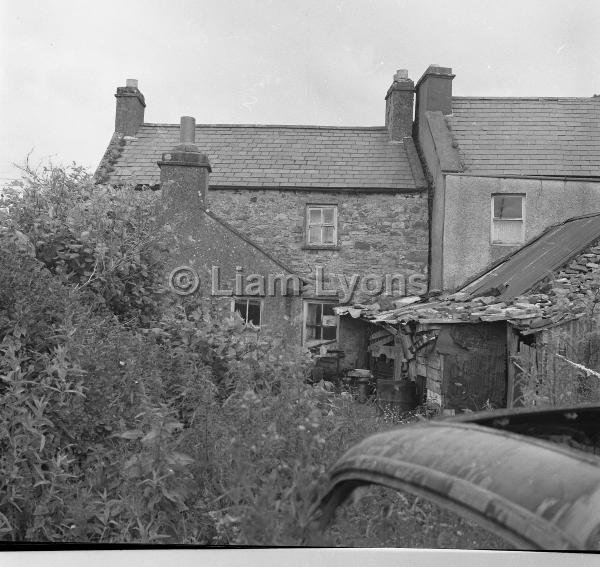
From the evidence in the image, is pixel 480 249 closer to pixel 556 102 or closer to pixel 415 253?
pixel 415 253

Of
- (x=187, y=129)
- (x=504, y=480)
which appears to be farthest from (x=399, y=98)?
(x=504, y=480)

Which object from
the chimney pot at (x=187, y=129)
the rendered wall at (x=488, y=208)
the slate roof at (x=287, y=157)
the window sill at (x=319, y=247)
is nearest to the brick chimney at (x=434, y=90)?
the slate roof at (x=287, y=157)

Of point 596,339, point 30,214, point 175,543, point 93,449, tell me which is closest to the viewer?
point 175,543

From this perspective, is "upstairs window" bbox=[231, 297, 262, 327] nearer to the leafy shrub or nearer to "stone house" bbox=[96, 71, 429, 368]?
"stone house" bbox=[96, 71, 429, 368]

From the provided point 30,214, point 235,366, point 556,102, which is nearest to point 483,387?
A: point 235,366

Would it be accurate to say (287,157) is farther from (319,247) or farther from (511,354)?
(511,354)

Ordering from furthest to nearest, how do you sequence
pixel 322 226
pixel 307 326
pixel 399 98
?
1. pixel 322 226
2. pixel 307 326
3. pixel 399 98

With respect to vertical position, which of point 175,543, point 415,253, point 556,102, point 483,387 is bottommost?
point 175,543
